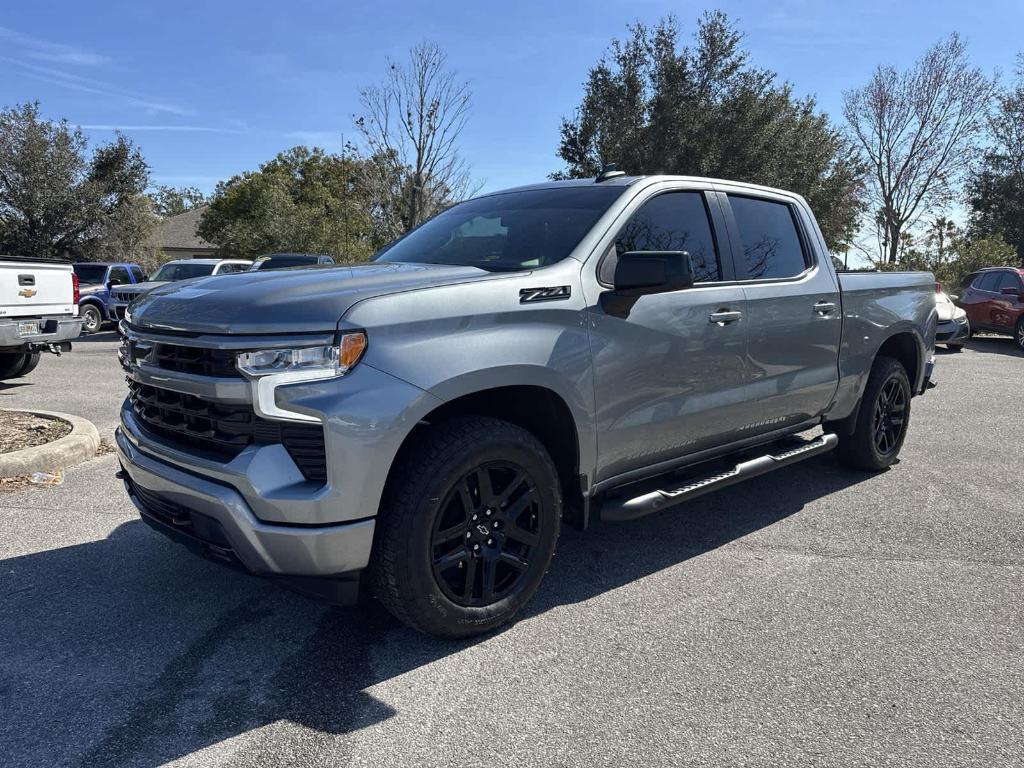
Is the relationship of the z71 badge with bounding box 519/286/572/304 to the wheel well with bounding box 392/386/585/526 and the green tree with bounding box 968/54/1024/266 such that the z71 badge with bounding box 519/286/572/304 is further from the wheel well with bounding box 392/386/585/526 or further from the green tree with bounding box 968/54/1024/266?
the green tree with bounding box 968/54/1024/266

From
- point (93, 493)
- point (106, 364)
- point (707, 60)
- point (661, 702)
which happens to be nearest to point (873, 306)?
point (661, 702)

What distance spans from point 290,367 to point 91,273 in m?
19.6

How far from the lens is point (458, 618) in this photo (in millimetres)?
3064

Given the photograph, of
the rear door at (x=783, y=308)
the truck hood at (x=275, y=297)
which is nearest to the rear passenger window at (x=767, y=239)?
the rear door at (x=783, y=308)

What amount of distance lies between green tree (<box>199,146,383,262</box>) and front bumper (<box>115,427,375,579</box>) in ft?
67.1

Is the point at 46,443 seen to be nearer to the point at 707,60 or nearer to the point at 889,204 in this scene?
the point at 707,60

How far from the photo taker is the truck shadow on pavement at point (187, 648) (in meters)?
2.55

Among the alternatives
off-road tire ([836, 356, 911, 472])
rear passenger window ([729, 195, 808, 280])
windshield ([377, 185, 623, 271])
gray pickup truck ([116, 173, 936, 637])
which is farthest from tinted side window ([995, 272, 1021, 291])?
windshield ([377, 185, 623, 271])

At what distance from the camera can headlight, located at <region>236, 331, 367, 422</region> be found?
2668 millimetres

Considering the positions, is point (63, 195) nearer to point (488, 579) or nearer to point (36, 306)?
point (36, 306)

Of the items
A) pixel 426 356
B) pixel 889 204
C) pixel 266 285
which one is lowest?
pixel 426 356

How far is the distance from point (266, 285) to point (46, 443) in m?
3.79

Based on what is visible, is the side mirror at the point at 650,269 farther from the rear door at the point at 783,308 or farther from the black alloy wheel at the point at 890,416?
the black alloy wheel at the point at 890,416

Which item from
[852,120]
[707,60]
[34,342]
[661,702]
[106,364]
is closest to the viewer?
[661,702]
